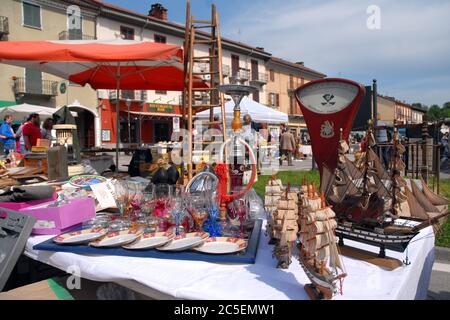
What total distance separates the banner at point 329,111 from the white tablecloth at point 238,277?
526mm

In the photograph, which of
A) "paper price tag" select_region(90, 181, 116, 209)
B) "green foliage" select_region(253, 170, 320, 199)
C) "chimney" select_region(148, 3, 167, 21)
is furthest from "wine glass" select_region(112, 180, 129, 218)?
"chimney" select_region(148, 3, 167, 21)

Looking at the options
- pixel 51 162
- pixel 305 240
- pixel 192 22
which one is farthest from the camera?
pixel 192 22

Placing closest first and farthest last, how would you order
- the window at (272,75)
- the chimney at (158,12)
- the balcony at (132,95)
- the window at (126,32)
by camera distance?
the window at (126,32) → the balcony at (132,95) → the chimney at (158,12) → the window at (272,75)

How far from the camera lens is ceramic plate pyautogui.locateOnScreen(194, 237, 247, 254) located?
141 cm

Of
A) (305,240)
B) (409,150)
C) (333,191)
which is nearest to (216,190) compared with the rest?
(333,191)

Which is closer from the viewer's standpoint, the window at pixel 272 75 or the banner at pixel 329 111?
the banner at pixel 329 111

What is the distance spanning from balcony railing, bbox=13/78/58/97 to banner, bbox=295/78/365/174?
19777 millimetres

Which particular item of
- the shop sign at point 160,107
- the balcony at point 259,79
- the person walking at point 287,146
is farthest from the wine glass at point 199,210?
the balcony at point 259,79

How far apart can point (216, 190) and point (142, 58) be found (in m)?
1.60

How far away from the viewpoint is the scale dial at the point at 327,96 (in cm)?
177

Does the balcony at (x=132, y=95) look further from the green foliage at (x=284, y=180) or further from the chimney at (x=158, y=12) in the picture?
the green foliage at (x=284, y=180)

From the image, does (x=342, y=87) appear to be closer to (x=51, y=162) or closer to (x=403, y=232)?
(x=403, y=232)

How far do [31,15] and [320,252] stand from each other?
21866 mm

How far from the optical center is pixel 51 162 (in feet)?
9.30
